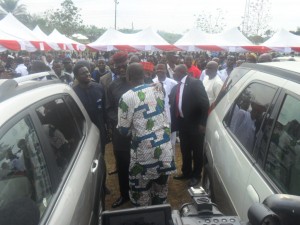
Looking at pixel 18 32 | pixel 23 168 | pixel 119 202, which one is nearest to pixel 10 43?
pixel 18 32

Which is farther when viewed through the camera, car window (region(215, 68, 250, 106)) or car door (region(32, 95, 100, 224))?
car window (region(215, 68, 250, 106))

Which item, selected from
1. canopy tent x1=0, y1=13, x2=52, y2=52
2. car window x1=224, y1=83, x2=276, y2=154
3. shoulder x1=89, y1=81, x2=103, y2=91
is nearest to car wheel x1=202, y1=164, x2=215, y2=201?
car window x1=224, y1=83, x2=276, y2=154

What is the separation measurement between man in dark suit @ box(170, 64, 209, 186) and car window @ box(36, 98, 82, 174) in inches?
89.4

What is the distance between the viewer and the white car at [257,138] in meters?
1.96

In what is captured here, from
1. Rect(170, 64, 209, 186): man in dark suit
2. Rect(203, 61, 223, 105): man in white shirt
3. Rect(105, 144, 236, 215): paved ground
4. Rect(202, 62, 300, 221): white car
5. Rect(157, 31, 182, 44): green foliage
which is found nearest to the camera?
Rect(202, 62, 300, 221): white car

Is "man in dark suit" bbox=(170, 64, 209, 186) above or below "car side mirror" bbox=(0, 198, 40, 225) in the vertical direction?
below

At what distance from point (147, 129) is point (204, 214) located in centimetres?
203

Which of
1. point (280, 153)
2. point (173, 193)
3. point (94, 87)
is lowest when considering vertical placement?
point (173, 193)

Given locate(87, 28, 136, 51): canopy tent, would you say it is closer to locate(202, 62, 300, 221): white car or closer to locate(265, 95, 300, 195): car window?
locate(202, 62, 300, 221): white car

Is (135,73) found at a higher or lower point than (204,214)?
higher

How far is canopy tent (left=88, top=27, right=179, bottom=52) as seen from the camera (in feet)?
48.7

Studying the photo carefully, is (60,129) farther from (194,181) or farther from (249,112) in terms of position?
(194,181)

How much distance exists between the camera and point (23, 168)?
5.75ft

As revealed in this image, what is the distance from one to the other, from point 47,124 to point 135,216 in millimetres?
981
